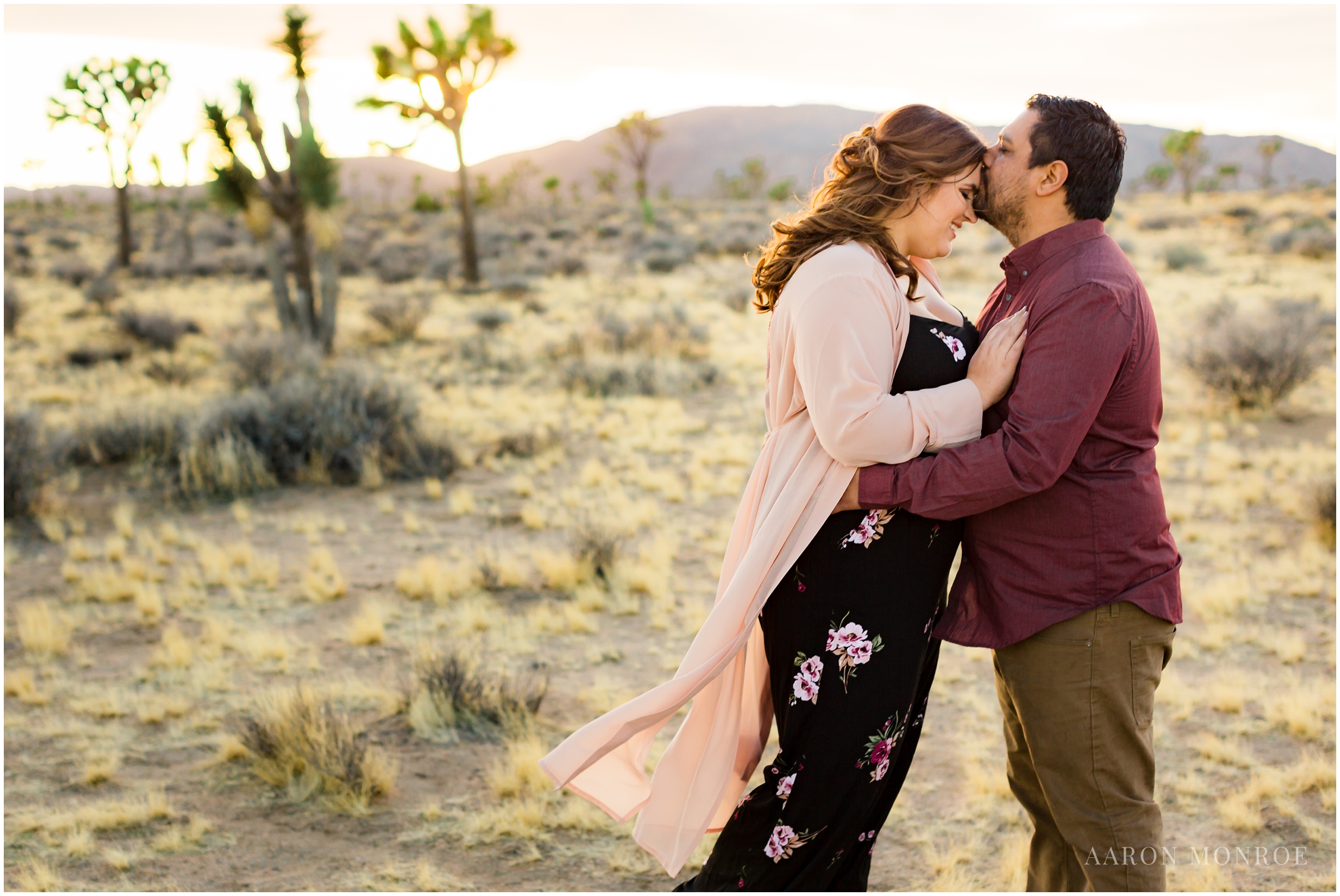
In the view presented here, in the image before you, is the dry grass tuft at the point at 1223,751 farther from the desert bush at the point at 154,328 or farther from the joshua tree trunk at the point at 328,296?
the desert bush at the point at 154,328

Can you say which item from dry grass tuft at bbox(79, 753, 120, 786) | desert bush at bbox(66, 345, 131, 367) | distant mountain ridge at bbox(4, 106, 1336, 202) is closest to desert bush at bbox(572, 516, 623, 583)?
dry grass tuft at bbox(79, 753, 120, 786)

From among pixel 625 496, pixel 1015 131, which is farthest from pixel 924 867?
pixel 625 496

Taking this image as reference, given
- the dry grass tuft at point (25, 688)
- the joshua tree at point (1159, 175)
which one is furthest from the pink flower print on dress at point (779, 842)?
the joshua tree at point (1159, 175)

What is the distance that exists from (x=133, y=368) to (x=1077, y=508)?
13620 mm

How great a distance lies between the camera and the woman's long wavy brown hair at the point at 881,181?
223 cm

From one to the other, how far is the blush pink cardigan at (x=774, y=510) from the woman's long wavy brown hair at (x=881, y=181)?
7 cm

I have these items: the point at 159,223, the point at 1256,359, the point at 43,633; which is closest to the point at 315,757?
the point at 43,633

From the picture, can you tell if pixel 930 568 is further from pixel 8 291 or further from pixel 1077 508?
pixel 8 291

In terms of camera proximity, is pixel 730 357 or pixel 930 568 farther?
pixel 730 357

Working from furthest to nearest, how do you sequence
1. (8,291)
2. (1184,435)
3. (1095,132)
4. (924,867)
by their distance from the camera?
(8,291) → (1184,435) → (924,867) → (1095,132)

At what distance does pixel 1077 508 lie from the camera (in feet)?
7.18

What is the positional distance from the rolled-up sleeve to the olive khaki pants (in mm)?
591

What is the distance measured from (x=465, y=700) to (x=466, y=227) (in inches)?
722

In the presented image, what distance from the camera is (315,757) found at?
152 inches
